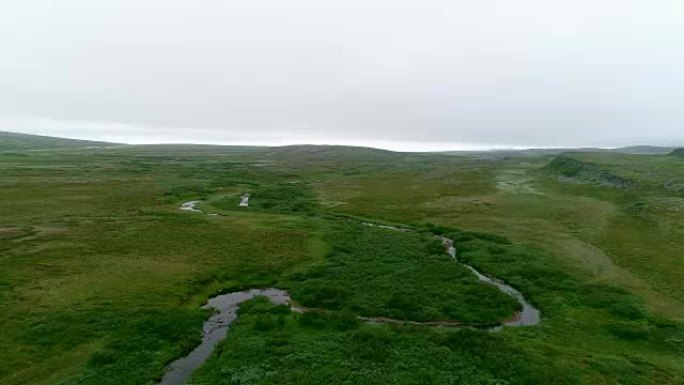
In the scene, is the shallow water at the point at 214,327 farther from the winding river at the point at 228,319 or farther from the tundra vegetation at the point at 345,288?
the tundra vegetation at the point at 345,288

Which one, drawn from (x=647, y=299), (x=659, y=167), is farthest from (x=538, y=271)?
(x=659, y=167)

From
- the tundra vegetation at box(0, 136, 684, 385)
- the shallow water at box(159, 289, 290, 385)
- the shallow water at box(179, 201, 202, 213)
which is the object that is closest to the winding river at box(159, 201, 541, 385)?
the shallow water at box(159, 289, 290, 385)

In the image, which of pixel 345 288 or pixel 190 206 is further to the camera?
pixel 190 206

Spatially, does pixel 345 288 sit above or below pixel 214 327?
above

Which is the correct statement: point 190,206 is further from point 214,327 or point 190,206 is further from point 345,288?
point 214,327

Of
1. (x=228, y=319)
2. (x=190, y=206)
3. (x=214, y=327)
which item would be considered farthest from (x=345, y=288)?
(x=190, y=206)

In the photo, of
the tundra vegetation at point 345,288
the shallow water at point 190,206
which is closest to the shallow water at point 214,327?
the tundra vegetation at point 345,288

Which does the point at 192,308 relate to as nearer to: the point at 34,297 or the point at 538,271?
the point at 34,297
